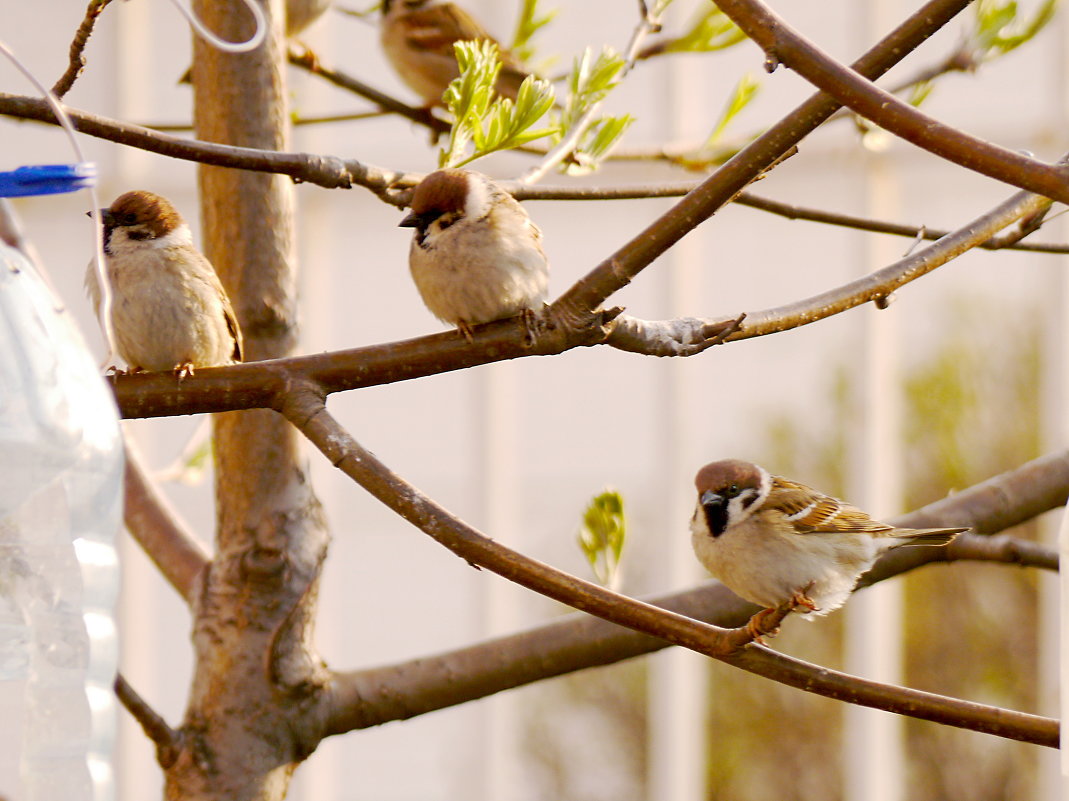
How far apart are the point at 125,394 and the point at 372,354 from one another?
0.21 m

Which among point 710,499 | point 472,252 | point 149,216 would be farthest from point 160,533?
point 710,499

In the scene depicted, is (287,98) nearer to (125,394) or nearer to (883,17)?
(125,394)

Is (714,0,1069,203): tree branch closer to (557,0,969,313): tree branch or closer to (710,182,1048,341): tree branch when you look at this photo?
(557,0,969,313): tree branch

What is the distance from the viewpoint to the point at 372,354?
0.92m

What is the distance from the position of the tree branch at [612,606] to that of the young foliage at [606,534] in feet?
0.93

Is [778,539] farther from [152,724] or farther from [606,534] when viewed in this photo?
[152,724]

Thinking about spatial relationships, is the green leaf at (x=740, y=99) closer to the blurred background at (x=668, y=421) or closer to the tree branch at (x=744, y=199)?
the tree branch at (x=744, y=199)

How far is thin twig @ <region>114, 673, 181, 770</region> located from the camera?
Answer: 1.13 m

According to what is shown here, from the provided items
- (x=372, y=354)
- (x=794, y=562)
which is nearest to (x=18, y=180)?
(x=372, y=354)

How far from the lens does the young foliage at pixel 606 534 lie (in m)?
1.18

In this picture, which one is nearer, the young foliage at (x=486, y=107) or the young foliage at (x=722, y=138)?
the young foliage at (x=486, y=107)

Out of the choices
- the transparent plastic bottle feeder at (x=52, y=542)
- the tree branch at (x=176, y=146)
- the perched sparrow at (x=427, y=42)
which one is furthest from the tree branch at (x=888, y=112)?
the perched sparrow at (x=427, y=42)

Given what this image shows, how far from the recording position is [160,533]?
4.61ft

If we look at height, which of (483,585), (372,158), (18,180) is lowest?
(483,585)
